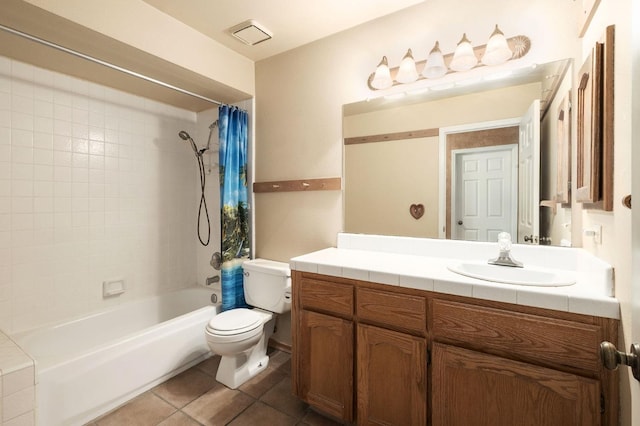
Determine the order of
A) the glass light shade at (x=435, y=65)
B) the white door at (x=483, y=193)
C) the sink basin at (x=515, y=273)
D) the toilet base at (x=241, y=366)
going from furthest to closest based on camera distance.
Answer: the toilet base at (x=241, y=366)
the glass light shade at (x=435, y=65)
the white door at (x=483, y=193)
the sink basin at (x=515, y=273)

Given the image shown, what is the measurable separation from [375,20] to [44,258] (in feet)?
9.45

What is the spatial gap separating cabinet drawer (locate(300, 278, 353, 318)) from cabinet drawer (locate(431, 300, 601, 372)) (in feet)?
1.38

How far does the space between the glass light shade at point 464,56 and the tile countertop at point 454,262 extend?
3.26 feet

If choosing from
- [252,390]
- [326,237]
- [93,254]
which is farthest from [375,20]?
[93,254]

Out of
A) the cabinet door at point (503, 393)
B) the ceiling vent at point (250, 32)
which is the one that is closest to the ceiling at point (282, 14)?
the ceiling vent at point (250, 32)

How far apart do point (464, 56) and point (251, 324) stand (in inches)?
81.1

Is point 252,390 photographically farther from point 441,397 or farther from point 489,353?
point 489,353

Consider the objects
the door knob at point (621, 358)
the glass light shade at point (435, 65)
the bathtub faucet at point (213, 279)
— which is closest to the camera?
the door knob at point (621, 358)

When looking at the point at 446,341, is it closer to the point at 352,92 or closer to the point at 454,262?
the point at 454,262

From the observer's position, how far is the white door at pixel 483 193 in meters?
1.55

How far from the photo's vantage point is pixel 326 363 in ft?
5.09

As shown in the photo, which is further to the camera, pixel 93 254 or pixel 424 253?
pixel 93 254

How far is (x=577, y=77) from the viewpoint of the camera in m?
1.32

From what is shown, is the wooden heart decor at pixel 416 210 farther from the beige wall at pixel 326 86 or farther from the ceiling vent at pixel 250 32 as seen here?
the ceiling vent at pixel 250 32
